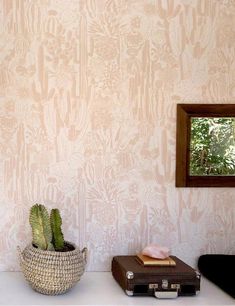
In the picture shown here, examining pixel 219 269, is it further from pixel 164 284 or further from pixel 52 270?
pixel 52 270

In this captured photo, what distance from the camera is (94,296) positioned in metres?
1.41

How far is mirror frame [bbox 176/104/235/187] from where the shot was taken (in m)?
1.68

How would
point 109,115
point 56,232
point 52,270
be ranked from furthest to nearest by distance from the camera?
point 109,115
point 56,232
point 52,270

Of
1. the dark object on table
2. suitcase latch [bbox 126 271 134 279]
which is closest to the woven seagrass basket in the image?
suitcase latch [bbox 126 271 134 279]

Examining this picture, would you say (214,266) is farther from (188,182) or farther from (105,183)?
(105,183)

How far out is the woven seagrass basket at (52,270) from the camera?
A: 136 centimetres

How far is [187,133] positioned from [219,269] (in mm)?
517

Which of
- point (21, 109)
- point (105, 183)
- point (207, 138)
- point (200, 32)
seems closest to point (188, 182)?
point (207, 138)

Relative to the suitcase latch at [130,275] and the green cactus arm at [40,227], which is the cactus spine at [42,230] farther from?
the suitcase latch at [130,275]

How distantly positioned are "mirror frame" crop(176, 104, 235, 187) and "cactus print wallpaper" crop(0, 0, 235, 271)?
0.08ft

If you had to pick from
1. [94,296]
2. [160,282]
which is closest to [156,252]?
[160,282]

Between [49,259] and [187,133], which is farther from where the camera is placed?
[187,133]

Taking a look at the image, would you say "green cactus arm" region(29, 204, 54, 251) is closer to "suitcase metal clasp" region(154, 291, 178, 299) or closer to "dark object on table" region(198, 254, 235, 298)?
"suitcase metal clasp" region(154, 291, 178, 299)

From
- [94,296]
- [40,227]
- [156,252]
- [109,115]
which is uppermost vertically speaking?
[109,115]
